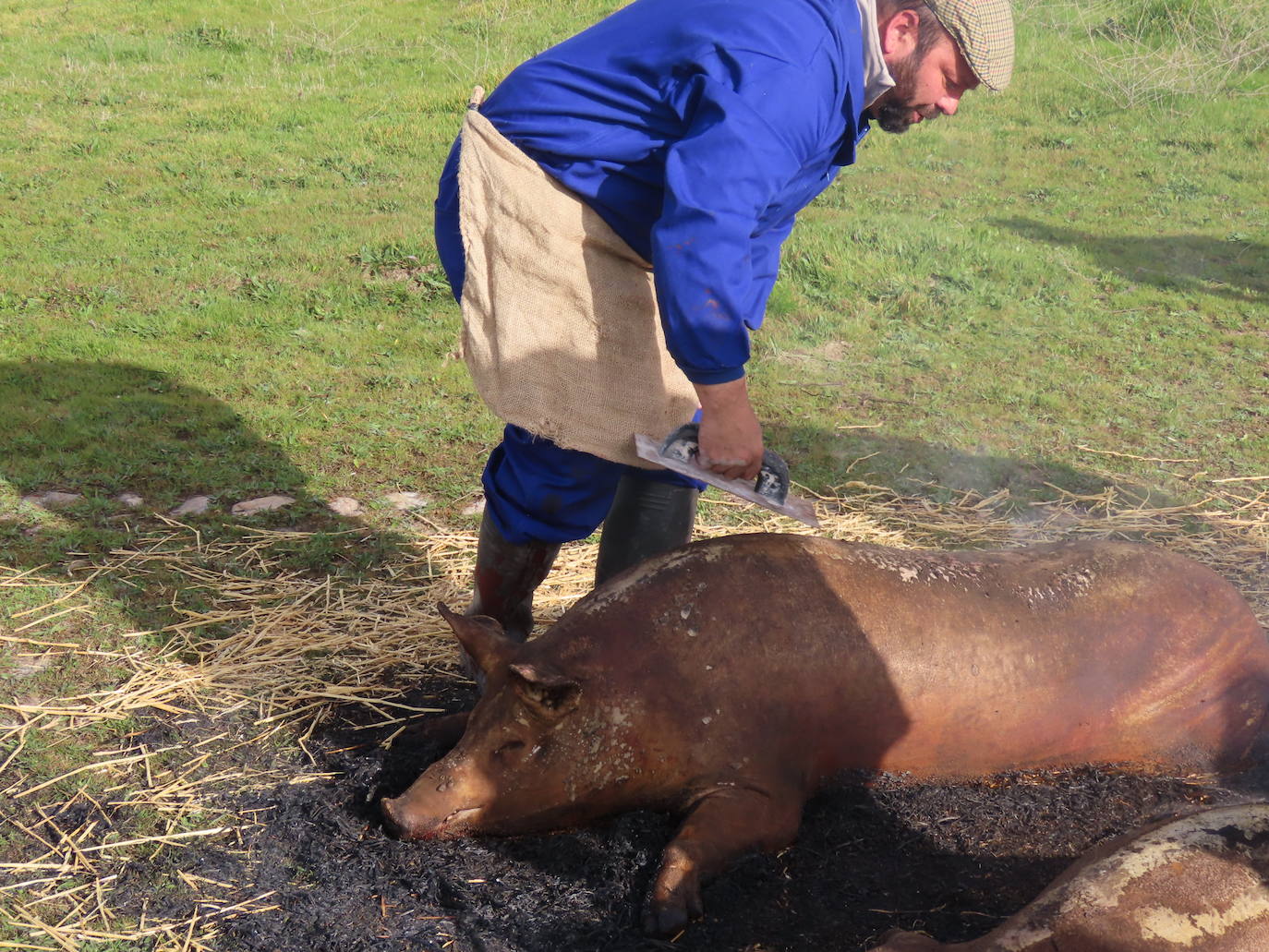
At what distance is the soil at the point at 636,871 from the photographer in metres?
2.56

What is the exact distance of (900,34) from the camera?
287 cm

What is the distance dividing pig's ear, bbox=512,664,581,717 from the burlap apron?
73 cm

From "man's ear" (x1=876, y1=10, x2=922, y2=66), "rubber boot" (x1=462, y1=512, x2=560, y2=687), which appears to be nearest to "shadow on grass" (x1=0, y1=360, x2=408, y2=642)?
"rubber boot" (x1=462, y1=512, x2=560, y2=687)

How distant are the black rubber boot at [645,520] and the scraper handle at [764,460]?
414 millimetres

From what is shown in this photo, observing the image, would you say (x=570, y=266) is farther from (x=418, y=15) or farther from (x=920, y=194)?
(x=418, y=15)

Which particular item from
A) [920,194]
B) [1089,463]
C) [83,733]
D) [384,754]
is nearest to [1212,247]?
[920,194]

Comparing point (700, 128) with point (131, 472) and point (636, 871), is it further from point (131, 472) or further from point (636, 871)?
point (131, 472)

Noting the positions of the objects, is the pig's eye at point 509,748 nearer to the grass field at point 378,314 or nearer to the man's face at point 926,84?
the grass field at point 378,314

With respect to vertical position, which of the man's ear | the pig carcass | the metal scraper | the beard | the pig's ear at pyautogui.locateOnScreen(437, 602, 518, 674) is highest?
the man's ear

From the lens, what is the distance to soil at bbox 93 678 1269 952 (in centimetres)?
256

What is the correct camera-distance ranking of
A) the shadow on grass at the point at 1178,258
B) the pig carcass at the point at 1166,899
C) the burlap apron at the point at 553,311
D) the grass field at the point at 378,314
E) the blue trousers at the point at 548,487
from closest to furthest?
the pig carcass at the point at 1166,899
the burlap apron at the point at 553,311
the blue trousers at the point at 548,487
the grass field at the point at 378,314
the shadow on grass at the point at 1178,258

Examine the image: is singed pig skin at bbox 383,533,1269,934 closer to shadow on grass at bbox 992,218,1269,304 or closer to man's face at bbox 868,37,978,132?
man's face at bbox 868,37,978,132

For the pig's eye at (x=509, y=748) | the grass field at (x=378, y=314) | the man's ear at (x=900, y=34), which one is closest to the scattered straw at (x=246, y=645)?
the grass field at (x=378, y=314)

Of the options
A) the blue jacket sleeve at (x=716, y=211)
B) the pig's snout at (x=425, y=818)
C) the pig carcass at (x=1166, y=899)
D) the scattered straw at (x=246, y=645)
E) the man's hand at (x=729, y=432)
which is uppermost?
the blue jacket sleeve at (x=716, y=211)
